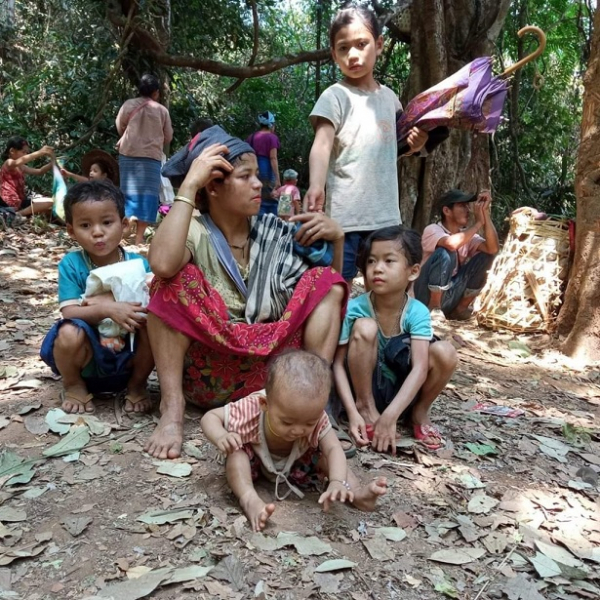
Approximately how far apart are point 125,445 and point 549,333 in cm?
355

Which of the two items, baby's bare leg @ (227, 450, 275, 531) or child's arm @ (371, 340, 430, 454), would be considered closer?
baby's bare leg @ (227, 450, 275, 531)

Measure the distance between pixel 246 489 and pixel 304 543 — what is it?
0.26 meters

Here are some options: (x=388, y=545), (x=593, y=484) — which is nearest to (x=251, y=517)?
(x=388, y=545)

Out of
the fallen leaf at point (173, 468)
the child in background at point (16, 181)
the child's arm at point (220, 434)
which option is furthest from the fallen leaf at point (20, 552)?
the child in background at point (16, 181)

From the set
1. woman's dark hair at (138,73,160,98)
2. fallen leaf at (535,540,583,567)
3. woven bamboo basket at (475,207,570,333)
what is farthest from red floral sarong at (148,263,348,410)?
woman's dark hair at (138,73,160,98)

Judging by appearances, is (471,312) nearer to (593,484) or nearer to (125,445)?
(593,484)

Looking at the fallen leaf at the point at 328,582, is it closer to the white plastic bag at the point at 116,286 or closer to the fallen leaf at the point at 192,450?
the fallen leaf at the point at 192,450

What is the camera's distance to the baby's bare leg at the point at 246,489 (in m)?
1.94

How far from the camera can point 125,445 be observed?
2.48m

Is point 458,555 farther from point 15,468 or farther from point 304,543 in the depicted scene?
point 15,468

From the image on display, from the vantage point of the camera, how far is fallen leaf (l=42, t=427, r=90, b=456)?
241 centimetres

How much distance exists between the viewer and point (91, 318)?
8.45 ft

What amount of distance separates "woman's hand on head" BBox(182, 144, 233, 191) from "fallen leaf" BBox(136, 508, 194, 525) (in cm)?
122

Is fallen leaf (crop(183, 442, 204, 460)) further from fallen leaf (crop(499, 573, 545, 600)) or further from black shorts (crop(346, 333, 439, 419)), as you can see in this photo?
fallen leaf (crop(499, 573, 545, 600))
